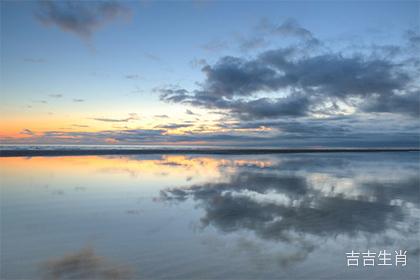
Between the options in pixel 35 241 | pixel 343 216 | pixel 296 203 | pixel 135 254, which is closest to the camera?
pixel 135 254

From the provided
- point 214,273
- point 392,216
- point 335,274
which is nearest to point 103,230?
point 214,273

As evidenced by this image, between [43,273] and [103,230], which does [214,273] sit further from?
[103,230]

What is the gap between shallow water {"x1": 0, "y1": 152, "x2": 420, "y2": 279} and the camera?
20.1 feet

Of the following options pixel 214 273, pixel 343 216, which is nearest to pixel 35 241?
pixel 214 273

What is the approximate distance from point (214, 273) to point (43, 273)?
299cm

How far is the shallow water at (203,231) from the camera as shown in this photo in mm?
6113

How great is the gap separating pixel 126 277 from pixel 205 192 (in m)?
8.94

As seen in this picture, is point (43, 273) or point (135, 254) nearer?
point (43, 273)

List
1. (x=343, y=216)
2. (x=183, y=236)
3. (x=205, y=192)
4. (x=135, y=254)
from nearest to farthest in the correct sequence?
1. (x=135, y=254)
2. (x=183, y=236)
3. (x=343, y=216)
4. (x=205, y=192)

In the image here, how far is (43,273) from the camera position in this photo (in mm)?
5832

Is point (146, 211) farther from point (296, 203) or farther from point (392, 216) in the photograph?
point (392, 216)

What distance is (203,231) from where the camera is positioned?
335 inches

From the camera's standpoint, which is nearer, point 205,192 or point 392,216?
point 392,216

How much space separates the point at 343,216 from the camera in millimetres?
10195
